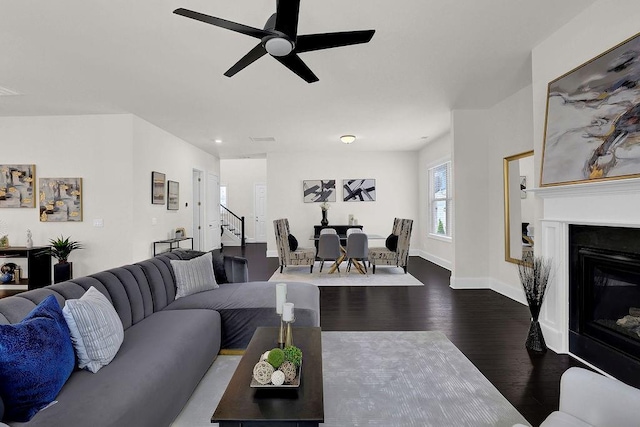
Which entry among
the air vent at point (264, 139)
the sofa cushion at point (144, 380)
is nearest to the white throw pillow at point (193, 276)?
the sofa cushion at point (144, 380)

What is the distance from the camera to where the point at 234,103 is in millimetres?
4684

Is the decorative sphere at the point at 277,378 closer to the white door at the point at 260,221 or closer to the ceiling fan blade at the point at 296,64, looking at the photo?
the ceiling fan blade at the point at 296,64

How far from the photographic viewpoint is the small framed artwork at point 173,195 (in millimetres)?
6375

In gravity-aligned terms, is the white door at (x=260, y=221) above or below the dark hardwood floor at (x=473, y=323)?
above

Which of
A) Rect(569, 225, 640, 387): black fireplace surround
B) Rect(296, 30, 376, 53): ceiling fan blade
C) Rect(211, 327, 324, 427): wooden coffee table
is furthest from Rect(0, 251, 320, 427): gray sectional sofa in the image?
Rect(569, 225, 640, 387): black fireplace surround

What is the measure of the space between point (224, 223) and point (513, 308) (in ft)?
32.3

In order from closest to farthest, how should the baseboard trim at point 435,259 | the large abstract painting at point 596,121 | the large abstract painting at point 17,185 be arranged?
the large abstract painting at point 596,121 < the large abstract painting at point 17,185 < the baseboard trim at point 435,259

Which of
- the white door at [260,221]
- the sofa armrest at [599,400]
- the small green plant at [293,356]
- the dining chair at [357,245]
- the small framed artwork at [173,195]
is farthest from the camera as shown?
the white door at [260,221]

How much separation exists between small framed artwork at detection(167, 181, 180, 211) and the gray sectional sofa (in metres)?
3.17

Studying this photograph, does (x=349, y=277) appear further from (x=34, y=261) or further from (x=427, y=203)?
(x=34, y=261)

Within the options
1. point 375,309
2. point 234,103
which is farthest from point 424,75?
point 375,309

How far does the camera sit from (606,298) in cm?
258

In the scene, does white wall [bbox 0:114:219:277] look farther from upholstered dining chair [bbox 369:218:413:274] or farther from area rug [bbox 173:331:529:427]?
upholstered dining chair [bbox 369:218:413:274]

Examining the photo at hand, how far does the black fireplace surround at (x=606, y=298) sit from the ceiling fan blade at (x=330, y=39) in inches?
90.0
